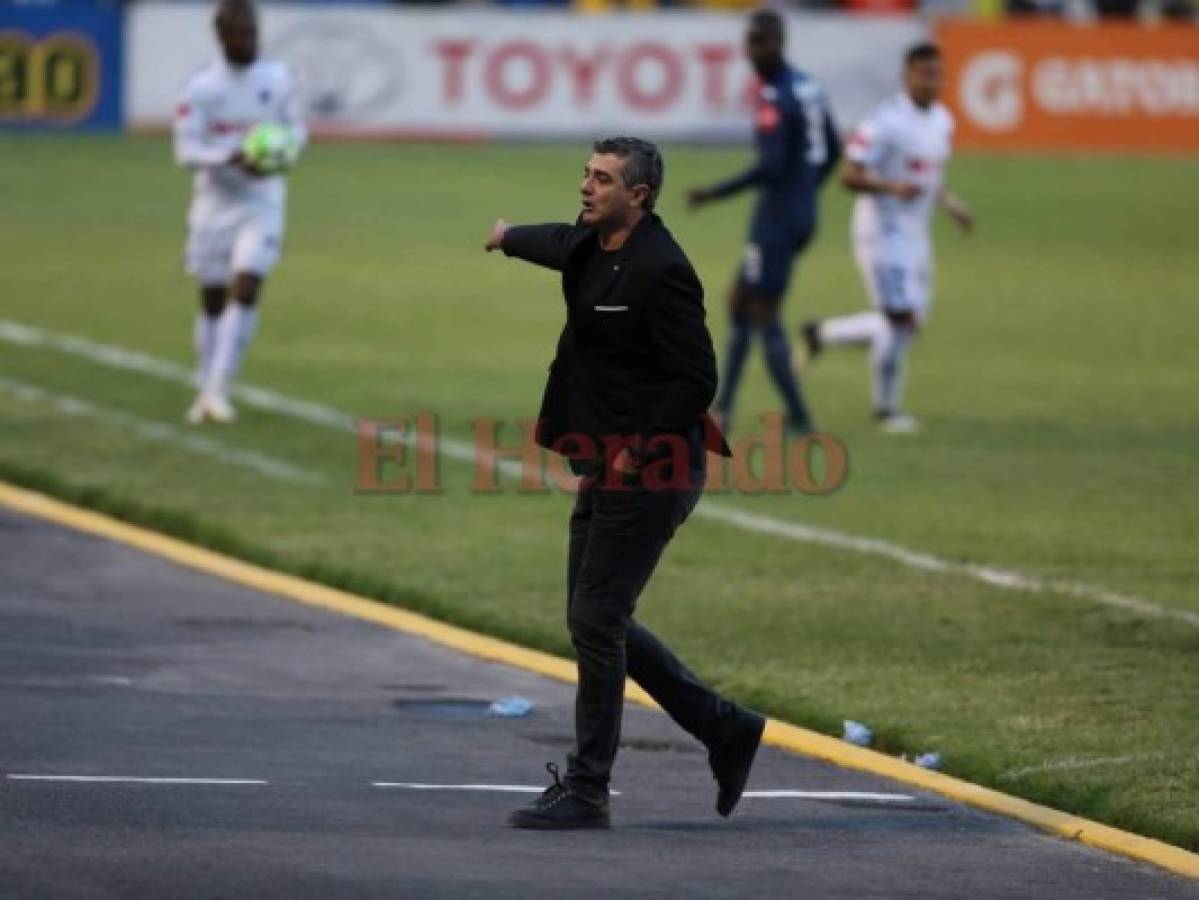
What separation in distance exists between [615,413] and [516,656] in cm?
340

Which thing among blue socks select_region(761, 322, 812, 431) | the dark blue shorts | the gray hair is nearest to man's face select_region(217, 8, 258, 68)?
the dark blue shorts

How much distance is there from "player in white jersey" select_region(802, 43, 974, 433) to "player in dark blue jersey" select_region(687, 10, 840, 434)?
1.24 ft

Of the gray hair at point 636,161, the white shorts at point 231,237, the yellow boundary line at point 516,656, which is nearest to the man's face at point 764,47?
the white shorts at point 231,237

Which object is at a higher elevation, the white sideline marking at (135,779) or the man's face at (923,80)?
the man's face at (923,80)

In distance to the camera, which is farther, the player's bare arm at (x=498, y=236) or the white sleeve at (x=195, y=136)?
the white sleeve at (x=195, y=136)

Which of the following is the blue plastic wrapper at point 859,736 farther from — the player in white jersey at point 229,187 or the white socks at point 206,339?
the white socks at point 206,339

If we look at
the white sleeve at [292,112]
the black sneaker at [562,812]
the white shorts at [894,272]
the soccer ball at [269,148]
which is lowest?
the black sneaker at [562,812]

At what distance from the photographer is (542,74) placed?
4081 cm

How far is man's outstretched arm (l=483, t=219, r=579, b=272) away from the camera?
10.2 m

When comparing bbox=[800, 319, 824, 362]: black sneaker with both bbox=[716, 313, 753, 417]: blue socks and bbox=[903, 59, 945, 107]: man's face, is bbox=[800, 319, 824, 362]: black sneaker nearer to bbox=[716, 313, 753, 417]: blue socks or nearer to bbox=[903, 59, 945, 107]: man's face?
bbox=[716, 313, 753, 417]: blue socks

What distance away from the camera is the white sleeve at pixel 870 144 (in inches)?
803

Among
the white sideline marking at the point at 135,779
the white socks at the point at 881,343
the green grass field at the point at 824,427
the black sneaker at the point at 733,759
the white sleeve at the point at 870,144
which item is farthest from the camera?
the white socks at the point at 881,343

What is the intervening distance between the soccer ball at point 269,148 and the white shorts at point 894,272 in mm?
3543

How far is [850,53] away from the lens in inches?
1642
